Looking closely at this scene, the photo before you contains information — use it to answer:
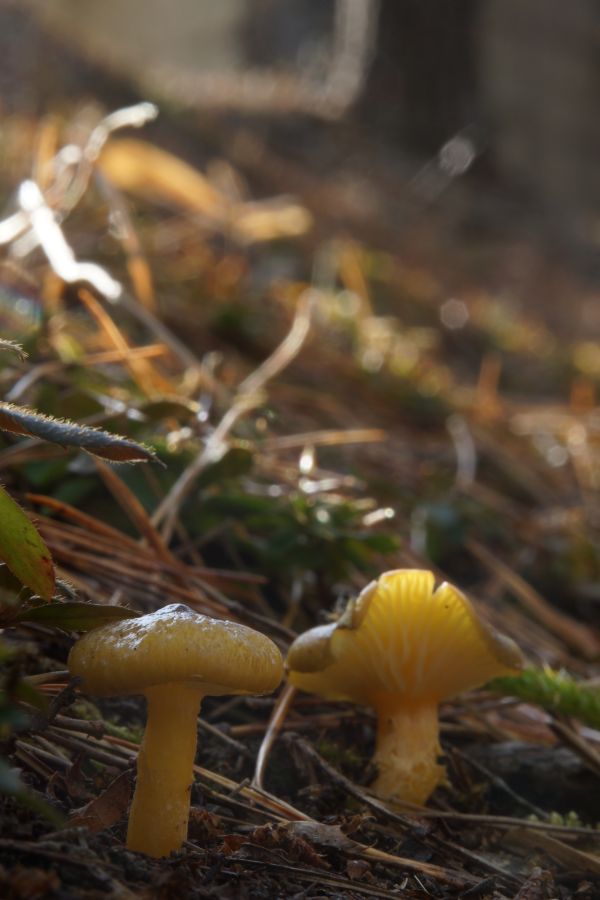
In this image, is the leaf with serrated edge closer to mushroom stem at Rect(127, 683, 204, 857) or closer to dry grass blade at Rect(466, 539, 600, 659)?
mushroom stem at Rect(127, 683, 204, 857)

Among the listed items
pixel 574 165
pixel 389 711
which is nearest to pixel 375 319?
pixel 389 711

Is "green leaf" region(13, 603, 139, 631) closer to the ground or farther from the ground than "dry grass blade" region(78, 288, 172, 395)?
closer to the ground

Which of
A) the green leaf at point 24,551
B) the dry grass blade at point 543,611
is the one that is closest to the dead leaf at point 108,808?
the green leaf at point 24,551

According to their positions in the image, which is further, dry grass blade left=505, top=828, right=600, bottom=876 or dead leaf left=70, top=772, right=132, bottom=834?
dry grass blade left=505, top=828, right=600, bottom=876

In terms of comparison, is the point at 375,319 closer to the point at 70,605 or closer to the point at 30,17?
the point at 70,605

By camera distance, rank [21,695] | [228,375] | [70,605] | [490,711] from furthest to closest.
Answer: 1. [228,375]
2. [490,711]
3. [70,605]
4. [21,695]

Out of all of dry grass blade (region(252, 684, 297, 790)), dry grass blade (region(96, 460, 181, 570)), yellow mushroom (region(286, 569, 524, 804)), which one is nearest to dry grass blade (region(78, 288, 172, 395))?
dry grass blade (region(96, 460, 181, 570))
